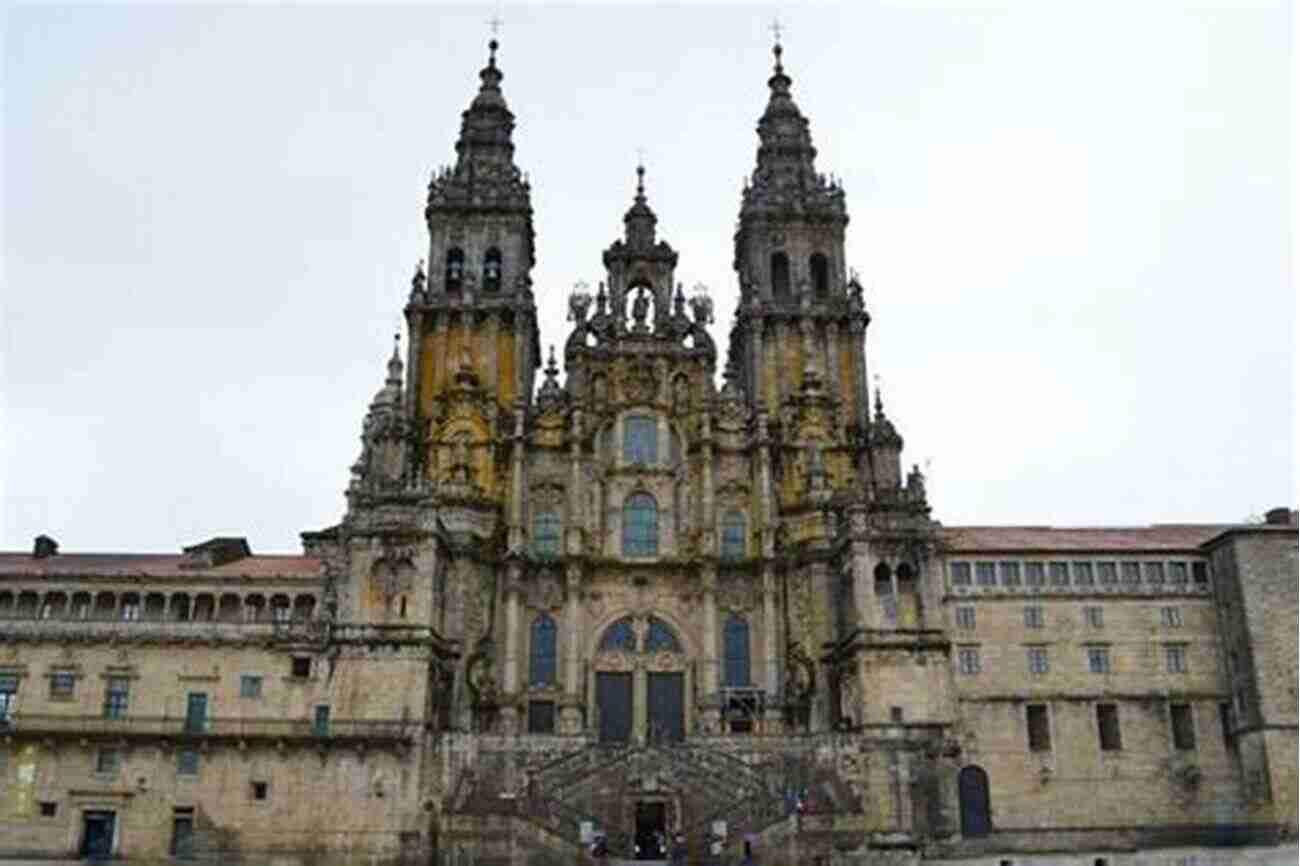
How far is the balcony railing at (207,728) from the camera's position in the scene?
184 ft

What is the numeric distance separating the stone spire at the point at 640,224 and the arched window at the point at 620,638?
2294cm

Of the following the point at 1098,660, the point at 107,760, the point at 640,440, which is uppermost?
the point at 640,440

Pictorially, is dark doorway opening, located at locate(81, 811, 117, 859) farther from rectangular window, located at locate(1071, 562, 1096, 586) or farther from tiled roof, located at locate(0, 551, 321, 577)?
rectangular window, located at locate(1071, 562, 1096, 586)

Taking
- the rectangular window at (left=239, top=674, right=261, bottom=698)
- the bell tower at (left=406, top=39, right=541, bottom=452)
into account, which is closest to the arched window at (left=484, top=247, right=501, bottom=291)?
the bell tower at (left=406, top=39, right=541, bottom=452)

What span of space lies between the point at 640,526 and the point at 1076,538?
2218cm

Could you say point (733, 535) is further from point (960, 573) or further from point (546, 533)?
point (960, 573)

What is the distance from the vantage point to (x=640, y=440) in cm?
6994

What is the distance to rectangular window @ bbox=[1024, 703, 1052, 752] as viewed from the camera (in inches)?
2376

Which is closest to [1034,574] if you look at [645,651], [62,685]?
[645,651]

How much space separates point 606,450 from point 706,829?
2321cm

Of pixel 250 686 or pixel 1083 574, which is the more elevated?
pixel 1083 574

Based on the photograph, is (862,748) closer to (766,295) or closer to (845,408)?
(845,408)

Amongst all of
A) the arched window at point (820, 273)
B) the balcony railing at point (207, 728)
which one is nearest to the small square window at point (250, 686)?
the balcony railing at point (207, 728)

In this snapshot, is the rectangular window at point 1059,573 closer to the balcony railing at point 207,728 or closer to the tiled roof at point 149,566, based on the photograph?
the balcony railing at point 207,728
